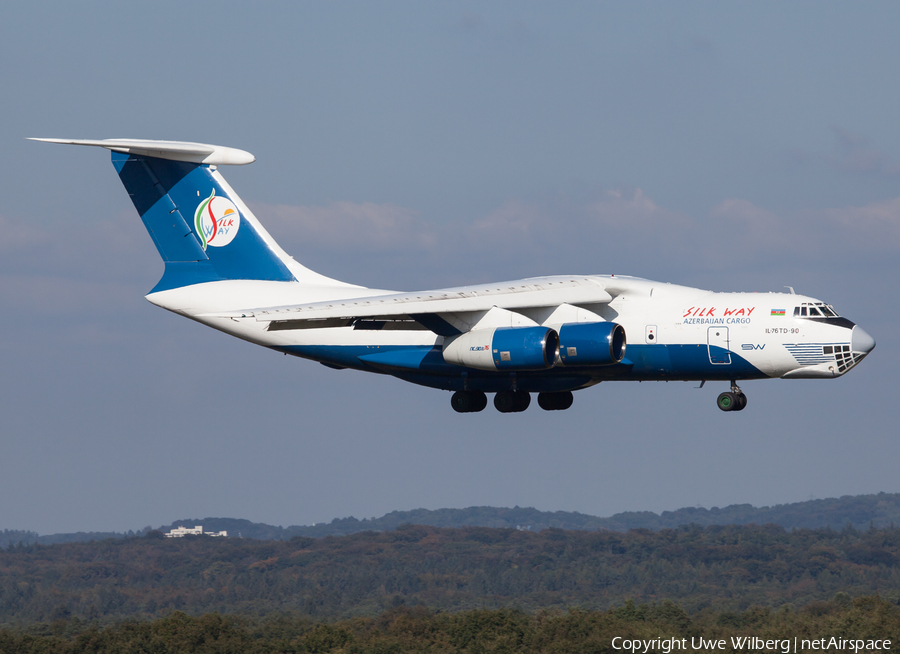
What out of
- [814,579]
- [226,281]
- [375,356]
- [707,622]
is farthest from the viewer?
[814,579]

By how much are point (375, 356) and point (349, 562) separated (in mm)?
113070

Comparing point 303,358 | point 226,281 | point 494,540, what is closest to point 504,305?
point 303,358

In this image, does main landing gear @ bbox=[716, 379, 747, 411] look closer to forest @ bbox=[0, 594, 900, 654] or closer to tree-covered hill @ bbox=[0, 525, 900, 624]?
forest @ bbox=[0, 594, 900, 654]

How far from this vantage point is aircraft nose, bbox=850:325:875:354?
1773 cm

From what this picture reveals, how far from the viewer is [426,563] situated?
13262cm

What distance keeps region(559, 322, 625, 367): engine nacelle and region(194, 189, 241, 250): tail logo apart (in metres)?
6.99

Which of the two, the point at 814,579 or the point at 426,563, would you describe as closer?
the point at 814,579

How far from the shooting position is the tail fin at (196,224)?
21859 millimetres

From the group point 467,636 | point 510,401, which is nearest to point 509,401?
point 510,401

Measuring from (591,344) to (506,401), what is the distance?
267cm

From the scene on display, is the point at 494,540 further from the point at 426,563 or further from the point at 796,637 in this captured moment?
the point at 796,637

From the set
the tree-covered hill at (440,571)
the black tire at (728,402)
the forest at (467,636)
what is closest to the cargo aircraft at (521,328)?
the black tire at (728,402)

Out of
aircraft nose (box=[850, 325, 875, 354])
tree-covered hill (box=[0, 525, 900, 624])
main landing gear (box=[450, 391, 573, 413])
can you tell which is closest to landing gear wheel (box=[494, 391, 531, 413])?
main landing gear (box=[450, 391, 573, 413])

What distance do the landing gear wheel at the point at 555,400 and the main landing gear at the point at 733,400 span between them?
9.04 feet
